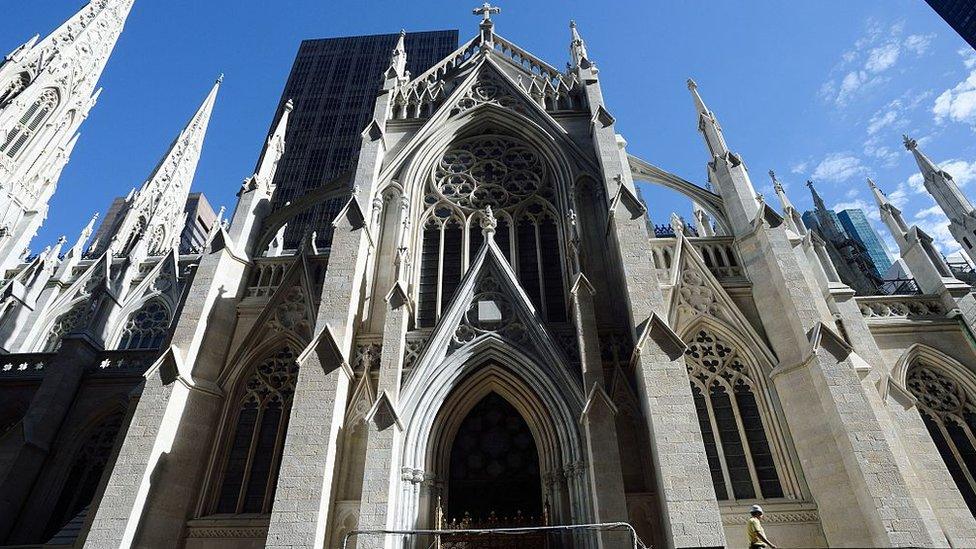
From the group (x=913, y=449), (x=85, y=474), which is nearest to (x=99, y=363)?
(x=85, y=474)

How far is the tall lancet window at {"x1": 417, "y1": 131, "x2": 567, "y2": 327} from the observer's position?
1480 cm

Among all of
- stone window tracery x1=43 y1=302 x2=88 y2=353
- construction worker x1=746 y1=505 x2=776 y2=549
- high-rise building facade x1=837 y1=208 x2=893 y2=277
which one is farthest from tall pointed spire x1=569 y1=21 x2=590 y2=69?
high-rise building facade x1=837 y1=208 x2=893 y2=277

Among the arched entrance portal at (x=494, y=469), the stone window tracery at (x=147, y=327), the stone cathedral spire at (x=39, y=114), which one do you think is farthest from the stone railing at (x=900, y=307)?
the stone cathedral spire at (x=39, y=114)

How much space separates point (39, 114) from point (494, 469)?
35.2 m

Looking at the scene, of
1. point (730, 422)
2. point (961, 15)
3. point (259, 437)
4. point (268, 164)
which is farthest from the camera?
point (961, 15)

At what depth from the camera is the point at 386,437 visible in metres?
10.7

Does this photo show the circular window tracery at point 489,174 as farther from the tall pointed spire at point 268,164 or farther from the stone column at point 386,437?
the tall pointed spire at point 268,164

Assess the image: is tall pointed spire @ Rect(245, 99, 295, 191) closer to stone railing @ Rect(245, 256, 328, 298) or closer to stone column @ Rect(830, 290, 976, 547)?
stone railing @ Rect(245, 256, 328, 298)

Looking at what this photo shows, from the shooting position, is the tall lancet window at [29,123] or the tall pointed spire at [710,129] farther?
the tall lancet window at [29,123]

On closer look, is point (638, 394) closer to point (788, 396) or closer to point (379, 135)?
point (788, 396)

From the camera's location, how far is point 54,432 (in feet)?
49.5

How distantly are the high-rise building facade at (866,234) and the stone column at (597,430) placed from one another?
5835cm

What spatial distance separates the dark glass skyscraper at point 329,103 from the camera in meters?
41.4

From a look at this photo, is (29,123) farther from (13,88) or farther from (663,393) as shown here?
Answer: (663,393)
